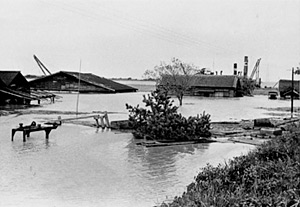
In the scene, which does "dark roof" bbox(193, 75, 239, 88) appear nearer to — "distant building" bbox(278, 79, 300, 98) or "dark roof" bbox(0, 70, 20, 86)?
"distant building" bbox(278, 79, 300, 98)

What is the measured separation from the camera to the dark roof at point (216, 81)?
6700 centimetres

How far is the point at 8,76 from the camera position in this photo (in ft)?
141

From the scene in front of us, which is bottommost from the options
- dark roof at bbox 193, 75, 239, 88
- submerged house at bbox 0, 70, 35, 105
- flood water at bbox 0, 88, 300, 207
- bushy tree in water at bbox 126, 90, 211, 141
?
flood water at bbox 0, 88, 300, 207

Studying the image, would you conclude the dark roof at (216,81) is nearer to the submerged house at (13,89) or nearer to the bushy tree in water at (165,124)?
the submerged house at (13,89)

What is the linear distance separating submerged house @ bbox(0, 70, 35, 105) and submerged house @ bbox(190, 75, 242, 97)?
28279 mm

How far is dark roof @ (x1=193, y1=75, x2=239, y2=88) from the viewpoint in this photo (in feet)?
220

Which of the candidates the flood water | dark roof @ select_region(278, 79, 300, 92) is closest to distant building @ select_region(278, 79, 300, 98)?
dark roof @ select_region(278, 79, 300, 92)

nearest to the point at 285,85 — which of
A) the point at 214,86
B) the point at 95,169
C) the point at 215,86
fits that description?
the point at 215,86

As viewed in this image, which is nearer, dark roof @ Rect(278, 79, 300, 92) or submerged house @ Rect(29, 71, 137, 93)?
dark roof @ Rect(278, 79, 300, 92)

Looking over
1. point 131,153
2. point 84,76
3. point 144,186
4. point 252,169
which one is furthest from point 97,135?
point 84,76

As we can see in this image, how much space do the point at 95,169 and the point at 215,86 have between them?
5617cm

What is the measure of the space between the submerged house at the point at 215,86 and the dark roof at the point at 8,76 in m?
29.2

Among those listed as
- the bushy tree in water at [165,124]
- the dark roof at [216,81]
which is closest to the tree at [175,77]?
the dark roof at [216,81]

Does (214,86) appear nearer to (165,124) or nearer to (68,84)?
(68,84)
